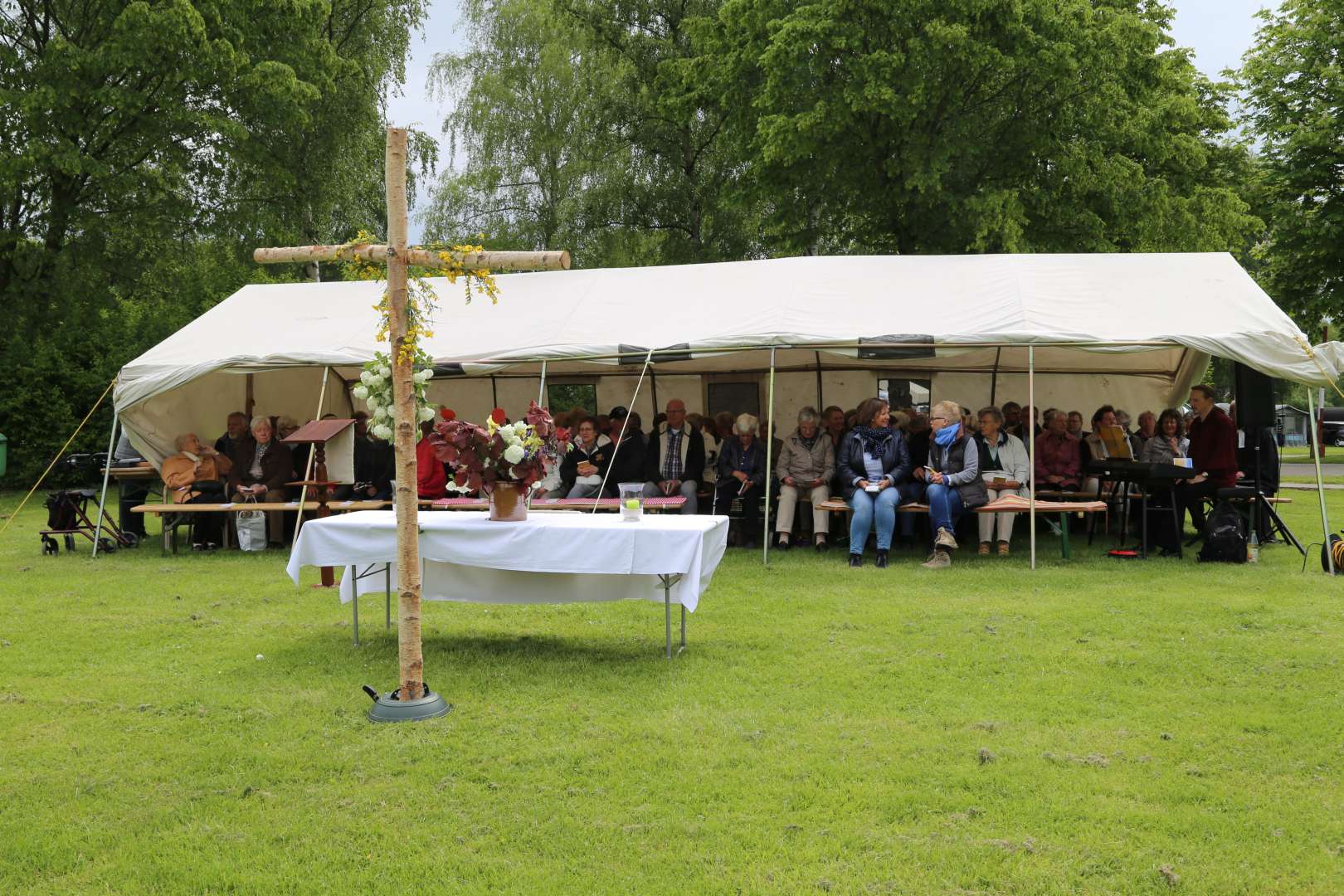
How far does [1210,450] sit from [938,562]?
7.99ft

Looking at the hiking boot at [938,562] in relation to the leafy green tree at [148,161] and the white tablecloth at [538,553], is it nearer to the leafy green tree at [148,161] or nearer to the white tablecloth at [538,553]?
the white tablecloth at [538,553]

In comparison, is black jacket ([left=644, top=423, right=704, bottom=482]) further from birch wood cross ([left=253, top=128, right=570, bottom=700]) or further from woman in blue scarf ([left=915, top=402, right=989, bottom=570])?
birch wood cross ([left=253, top=128, right=570, bottom=700])

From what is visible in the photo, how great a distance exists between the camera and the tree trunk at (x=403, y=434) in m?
4.91

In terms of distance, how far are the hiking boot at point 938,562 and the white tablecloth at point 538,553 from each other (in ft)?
10.7

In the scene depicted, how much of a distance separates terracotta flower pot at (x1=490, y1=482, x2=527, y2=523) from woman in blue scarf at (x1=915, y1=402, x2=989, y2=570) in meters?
4.10

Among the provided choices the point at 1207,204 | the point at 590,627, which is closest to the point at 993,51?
the point at 1207,204

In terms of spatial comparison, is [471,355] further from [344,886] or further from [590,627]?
[344,886]

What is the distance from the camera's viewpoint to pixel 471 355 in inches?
425

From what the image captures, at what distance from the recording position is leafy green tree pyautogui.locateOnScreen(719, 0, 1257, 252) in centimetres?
1750

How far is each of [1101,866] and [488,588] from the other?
11.9 ft

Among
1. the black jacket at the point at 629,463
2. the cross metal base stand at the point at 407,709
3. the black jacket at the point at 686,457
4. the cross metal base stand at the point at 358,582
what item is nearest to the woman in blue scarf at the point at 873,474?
the black jacket at the point at 686,457

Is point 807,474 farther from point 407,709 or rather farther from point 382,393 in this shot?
point 407,709

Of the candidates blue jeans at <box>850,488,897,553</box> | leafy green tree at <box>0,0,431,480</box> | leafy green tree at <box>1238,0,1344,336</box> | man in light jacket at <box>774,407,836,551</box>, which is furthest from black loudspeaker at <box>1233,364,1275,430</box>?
leafy green tree at <box>0,0,431,480</box>

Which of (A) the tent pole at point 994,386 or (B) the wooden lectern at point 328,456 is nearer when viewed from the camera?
(B) the wooden lectern at point 328,456
